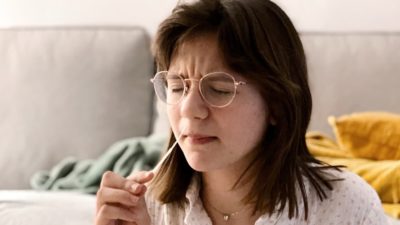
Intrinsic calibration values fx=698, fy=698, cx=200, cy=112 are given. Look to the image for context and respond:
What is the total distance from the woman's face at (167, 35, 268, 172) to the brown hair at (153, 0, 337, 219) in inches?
0.7

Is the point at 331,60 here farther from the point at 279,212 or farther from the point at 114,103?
the point at 279,212

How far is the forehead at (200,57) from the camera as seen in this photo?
1009 millimetres

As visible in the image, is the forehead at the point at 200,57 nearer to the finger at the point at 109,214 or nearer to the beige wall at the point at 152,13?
the finger at the point at 109,214

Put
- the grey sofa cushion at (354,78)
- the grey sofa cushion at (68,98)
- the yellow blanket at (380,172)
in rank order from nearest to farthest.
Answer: the yellow blanket at (380,172), the grey sofa cushion at (354,78), the grey sofa cushion at (68,98)

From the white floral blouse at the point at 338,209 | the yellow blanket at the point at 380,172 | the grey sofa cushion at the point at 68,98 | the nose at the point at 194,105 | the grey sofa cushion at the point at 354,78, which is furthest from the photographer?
the grey sofa cushion at the point at 68,98

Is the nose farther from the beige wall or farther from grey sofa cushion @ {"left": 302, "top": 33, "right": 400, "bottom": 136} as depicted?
the beige wall

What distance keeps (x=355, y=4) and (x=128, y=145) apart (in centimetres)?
90

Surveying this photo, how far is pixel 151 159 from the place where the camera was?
6.42 feet

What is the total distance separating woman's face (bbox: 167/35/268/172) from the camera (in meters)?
1.01

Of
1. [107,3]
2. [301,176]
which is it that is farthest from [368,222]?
[107,3]

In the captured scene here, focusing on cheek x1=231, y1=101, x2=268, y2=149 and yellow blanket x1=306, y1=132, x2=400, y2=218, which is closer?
cheek x1=231, y1=101, x2=268, y2=149

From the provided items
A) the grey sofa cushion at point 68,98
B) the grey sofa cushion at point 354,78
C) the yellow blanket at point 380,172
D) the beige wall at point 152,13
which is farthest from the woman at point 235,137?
the beige wall at point 152,13

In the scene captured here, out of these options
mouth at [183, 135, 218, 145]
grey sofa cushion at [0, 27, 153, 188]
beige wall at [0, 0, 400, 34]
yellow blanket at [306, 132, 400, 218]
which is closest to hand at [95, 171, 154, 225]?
mouth at [183, 135, 218, 145]

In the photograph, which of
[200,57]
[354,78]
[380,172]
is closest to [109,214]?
[200,57]
